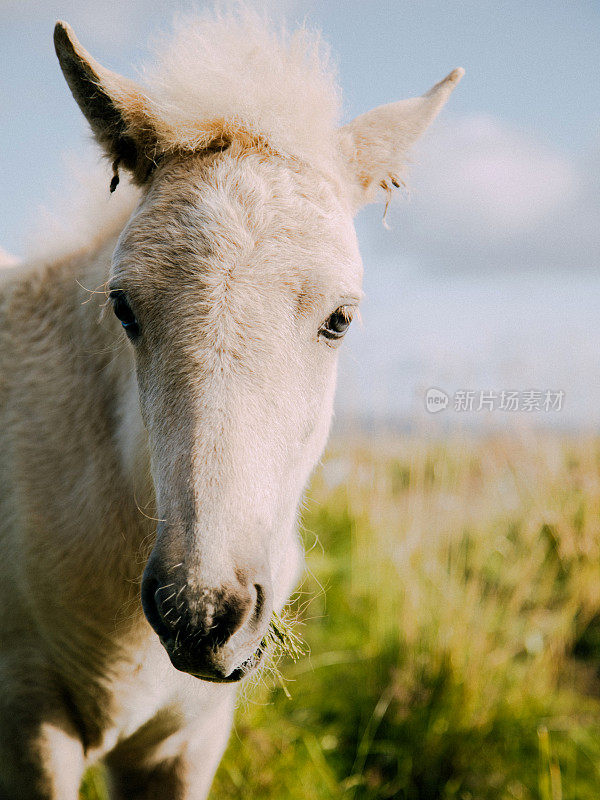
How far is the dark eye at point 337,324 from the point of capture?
193 cm

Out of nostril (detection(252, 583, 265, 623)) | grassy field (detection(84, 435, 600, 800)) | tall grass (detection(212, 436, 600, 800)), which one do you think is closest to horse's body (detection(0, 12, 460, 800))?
nostril (detection(252, 583, 265, 623))

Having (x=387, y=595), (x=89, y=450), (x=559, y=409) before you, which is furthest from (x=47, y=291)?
(x=559, y=409)

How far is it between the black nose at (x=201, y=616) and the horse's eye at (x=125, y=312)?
714 mm

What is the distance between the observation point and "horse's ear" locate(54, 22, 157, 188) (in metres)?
1.97

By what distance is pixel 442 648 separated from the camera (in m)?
4.16

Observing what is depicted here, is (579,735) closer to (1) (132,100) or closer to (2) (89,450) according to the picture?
(2) (89,450)

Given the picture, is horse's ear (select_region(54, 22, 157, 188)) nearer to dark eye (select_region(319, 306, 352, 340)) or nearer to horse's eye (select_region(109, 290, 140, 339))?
horse's eye (select_region(109, 290, 140, 339))

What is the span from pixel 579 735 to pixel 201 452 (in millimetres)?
3730

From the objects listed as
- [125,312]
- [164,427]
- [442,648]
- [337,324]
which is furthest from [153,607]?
[442,648]

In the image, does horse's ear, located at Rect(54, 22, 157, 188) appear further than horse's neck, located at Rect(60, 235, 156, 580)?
No

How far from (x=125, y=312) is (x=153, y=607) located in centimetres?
84

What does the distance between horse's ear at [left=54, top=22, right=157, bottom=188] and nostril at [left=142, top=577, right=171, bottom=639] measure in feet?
4.38
